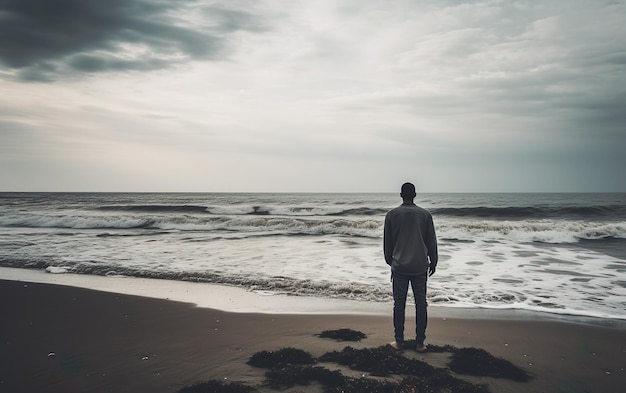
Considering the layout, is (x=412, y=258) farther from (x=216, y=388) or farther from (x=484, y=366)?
(x=216, y=388)

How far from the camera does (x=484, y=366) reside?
403 centimetres

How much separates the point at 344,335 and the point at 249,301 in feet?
8.51

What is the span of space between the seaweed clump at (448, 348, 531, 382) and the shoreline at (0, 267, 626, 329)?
198 centimetres

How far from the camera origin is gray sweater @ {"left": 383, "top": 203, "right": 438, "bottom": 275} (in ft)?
15.2

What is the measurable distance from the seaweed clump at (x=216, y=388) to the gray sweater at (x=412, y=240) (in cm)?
225

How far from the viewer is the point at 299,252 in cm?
1317

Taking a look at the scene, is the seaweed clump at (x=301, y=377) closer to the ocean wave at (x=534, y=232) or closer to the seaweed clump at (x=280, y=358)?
the seaweed clump at (x=280, y=358)

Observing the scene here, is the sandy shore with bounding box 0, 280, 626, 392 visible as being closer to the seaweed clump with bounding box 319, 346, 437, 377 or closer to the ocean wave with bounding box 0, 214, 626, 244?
the seaweed clump with bounding box 319, 346, 437, 377

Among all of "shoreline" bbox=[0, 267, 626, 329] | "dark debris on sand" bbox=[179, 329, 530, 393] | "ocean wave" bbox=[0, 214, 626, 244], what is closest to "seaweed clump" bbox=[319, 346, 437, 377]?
"dark debris on sand" bbox=[179, 329, 530, 393]

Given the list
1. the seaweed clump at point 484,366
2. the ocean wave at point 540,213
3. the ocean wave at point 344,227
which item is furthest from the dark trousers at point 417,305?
the ocean wave at point 540,213

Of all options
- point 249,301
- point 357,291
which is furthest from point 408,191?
point 249,301

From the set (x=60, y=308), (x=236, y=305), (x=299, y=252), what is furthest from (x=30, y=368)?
(x=299, y=252)

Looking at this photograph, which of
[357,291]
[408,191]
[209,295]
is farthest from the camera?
[357,291]

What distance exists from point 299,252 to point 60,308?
7684mm
